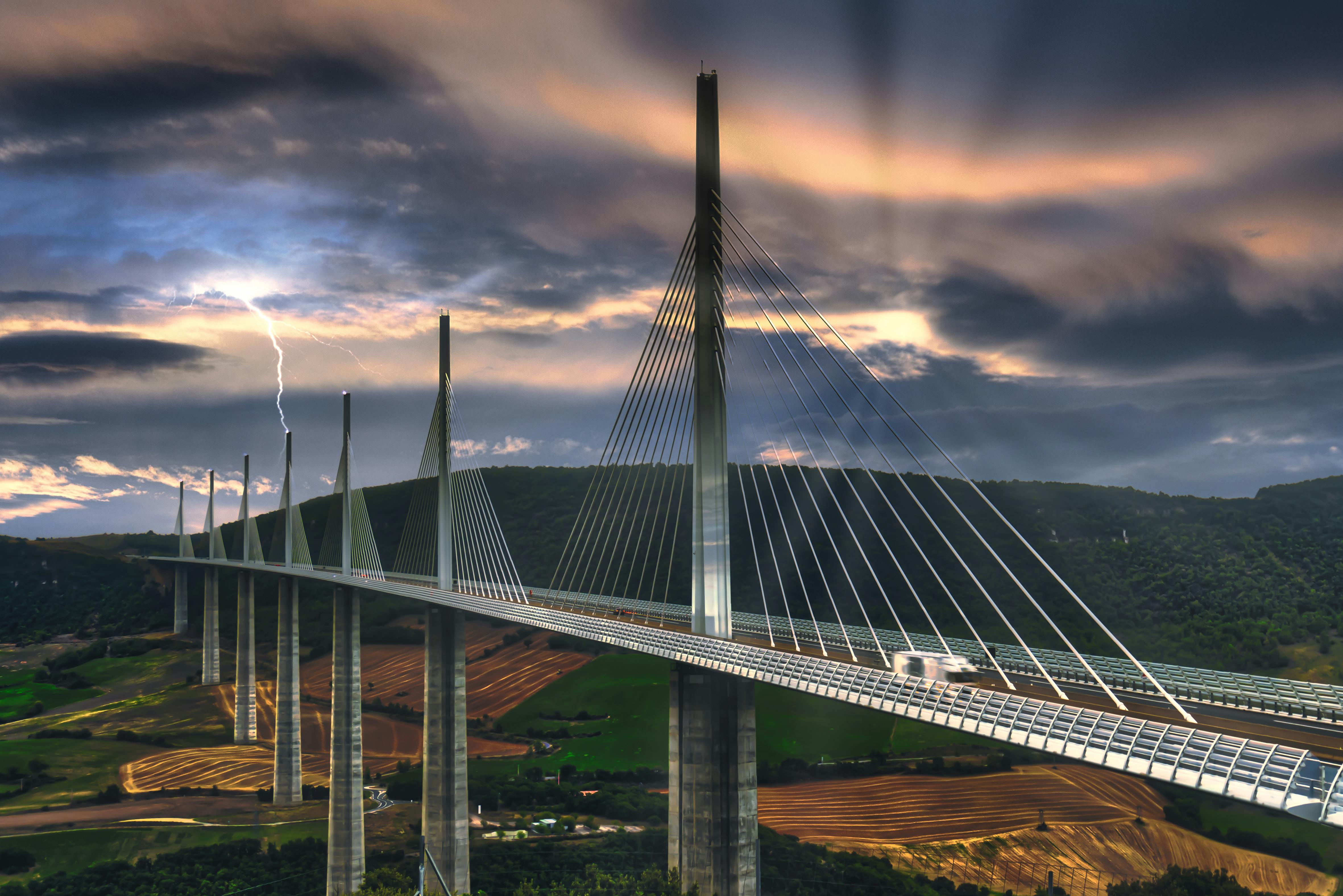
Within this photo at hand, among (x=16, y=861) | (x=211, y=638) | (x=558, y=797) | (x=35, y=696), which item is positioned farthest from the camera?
(x=211, y=638)

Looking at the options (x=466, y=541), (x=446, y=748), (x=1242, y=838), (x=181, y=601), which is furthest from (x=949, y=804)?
(x=181, y=601)

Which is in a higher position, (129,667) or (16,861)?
(129,667)

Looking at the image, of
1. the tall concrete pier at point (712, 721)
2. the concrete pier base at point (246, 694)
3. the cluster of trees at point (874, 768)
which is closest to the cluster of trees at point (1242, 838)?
the cluster of trees at point (874, 768)

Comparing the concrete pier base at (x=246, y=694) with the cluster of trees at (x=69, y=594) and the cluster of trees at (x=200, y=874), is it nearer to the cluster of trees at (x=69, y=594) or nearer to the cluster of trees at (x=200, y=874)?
the cluster of trees at (x=200, y=874)

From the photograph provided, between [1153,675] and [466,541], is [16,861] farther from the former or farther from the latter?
[1153,675]

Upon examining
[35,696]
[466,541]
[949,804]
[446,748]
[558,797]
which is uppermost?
[466,541]

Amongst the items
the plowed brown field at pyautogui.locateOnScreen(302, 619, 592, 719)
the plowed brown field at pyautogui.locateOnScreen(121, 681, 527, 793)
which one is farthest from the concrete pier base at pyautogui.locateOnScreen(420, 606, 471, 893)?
the plowed brown field at pyautogui.locateOnScreen(302, 619, 592, 719)

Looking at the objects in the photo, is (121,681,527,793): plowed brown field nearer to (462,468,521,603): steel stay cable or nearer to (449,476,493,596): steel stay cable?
(449,476,493,596): steel stay cable
